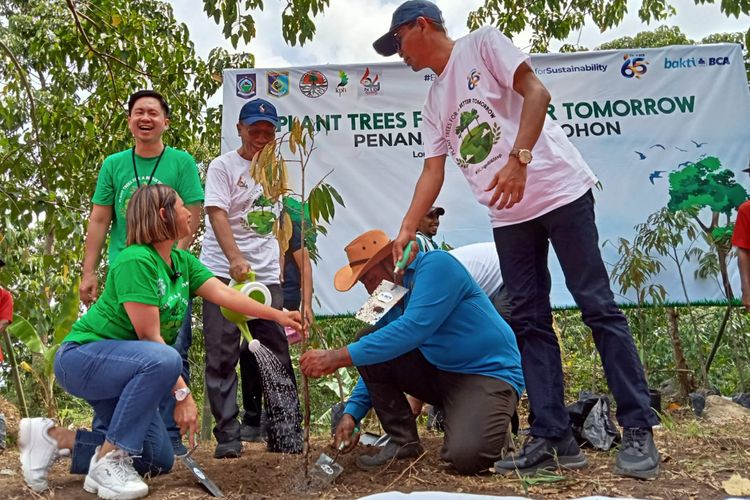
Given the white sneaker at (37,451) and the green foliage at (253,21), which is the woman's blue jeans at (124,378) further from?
the green foliage at (253,21)

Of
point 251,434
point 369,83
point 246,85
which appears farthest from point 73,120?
point 251,434

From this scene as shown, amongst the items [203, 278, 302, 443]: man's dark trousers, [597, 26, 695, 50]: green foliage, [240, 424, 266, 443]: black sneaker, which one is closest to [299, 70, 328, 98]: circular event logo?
[203, 278, 302, 443]: man's dark trousers

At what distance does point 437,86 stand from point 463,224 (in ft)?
7.25

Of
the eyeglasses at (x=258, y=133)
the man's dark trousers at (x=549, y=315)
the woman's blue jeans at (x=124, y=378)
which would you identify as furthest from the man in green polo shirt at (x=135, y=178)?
the man's dark trousers at (x=549, y=315)

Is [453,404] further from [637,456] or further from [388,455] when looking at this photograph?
[637,456]

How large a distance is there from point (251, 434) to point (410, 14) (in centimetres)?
219

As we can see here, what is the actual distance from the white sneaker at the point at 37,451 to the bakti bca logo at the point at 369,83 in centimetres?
298

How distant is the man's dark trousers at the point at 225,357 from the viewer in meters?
3.08

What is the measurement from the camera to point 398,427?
2721mm

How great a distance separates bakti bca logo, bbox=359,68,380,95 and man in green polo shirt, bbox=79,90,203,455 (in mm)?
1837

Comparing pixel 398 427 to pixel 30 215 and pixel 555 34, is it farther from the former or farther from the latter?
pixel 555 34

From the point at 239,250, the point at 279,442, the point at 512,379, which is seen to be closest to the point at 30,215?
the point at 239,250

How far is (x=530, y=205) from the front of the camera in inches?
91.9

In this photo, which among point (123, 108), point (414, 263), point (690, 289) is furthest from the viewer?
point (123, 108)
